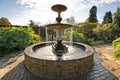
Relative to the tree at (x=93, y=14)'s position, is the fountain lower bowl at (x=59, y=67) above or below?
below

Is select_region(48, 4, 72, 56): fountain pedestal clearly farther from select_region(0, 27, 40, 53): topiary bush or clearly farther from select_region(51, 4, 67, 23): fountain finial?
select_region(0, 27, 40, 53): topiary bush

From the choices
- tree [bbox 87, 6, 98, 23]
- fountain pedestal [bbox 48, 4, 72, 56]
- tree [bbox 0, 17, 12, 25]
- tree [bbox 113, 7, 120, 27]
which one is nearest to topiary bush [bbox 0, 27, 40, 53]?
fountain pedestal [bbox 48, 4, 72, 56]

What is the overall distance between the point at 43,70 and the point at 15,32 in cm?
754

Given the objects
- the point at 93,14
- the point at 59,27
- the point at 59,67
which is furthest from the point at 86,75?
the point at 93,14

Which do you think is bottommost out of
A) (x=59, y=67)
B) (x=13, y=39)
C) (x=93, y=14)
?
(x=59, y=67)

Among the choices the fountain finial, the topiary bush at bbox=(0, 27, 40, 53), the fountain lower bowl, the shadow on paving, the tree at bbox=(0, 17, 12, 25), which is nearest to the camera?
the fountain lower bowl

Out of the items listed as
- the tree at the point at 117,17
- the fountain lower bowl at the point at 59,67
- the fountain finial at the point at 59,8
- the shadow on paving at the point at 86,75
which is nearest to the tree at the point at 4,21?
the tree at the point at 117,17

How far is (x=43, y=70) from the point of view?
5.39 metres

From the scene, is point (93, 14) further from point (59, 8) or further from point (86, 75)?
point (86, 75)

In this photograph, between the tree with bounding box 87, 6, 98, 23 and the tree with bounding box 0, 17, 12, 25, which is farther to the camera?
the tree with bounding box 87, 6, 98, 23

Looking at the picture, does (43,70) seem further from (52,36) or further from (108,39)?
(108,39)

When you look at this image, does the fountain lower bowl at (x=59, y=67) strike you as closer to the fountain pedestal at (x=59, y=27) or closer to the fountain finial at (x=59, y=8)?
the fountain pedestal at (x=59, y=27)

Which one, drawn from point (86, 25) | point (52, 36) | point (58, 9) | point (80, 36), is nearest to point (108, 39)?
point (86, 25)

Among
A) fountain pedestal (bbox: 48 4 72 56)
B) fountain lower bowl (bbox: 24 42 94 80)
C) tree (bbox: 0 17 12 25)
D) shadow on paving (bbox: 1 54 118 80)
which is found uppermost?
tree (bbox: 0 17 12 25)
